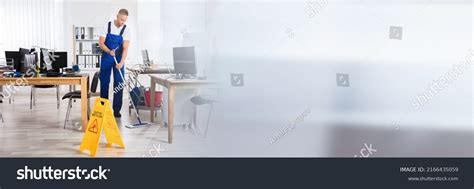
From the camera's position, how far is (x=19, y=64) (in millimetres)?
4664

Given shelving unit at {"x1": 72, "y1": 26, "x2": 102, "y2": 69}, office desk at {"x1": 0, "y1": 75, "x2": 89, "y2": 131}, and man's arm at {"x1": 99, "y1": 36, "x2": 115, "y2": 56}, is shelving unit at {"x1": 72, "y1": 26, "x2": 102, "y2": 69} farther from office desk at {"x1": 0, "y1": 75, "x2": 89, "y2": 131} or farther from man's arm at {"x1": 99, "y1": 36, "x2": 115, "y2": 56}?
office desk at {"x1": 0, "y1": 75, "x2": 89, "y2": 131}

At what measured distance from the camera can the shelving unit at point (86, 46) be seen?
7.92m

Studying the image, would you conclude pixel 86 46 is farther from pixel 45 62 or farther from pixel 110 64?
pixel 45 62

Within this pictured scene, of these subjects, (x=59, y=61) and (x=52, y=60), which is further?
(x=59, y=61)

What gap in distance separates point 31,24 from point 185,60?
486cm

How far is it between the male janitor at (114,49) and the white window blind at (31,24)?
3186 millimetres

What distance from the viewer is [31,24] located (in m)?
7.94

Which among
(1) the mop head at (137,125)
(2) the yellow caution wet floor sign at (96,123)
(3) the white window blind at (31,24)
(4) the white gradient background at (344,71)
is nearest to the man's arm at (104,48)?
(1) the mop head at (137,125)

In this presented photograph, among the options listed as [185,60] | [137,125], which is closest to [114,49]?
→ [137,125]

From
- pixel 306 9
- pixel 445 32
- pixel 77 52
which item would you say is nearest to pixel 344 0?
pixel 306 9

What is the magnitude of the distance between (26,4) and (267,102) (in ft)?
21.2

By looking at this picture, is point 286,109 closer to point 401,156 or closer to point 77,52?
point 401,156

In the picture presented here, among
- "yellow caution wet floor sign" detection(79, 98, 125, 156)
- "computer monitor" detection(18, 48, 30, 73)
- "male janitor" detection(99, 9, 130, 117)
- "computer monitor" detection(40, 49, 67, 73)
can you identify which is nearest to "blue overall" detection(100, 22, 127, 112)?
"male janitor" detection(99, 9, 130, 117)

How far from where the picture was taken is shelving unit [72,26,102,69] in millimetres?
7922
